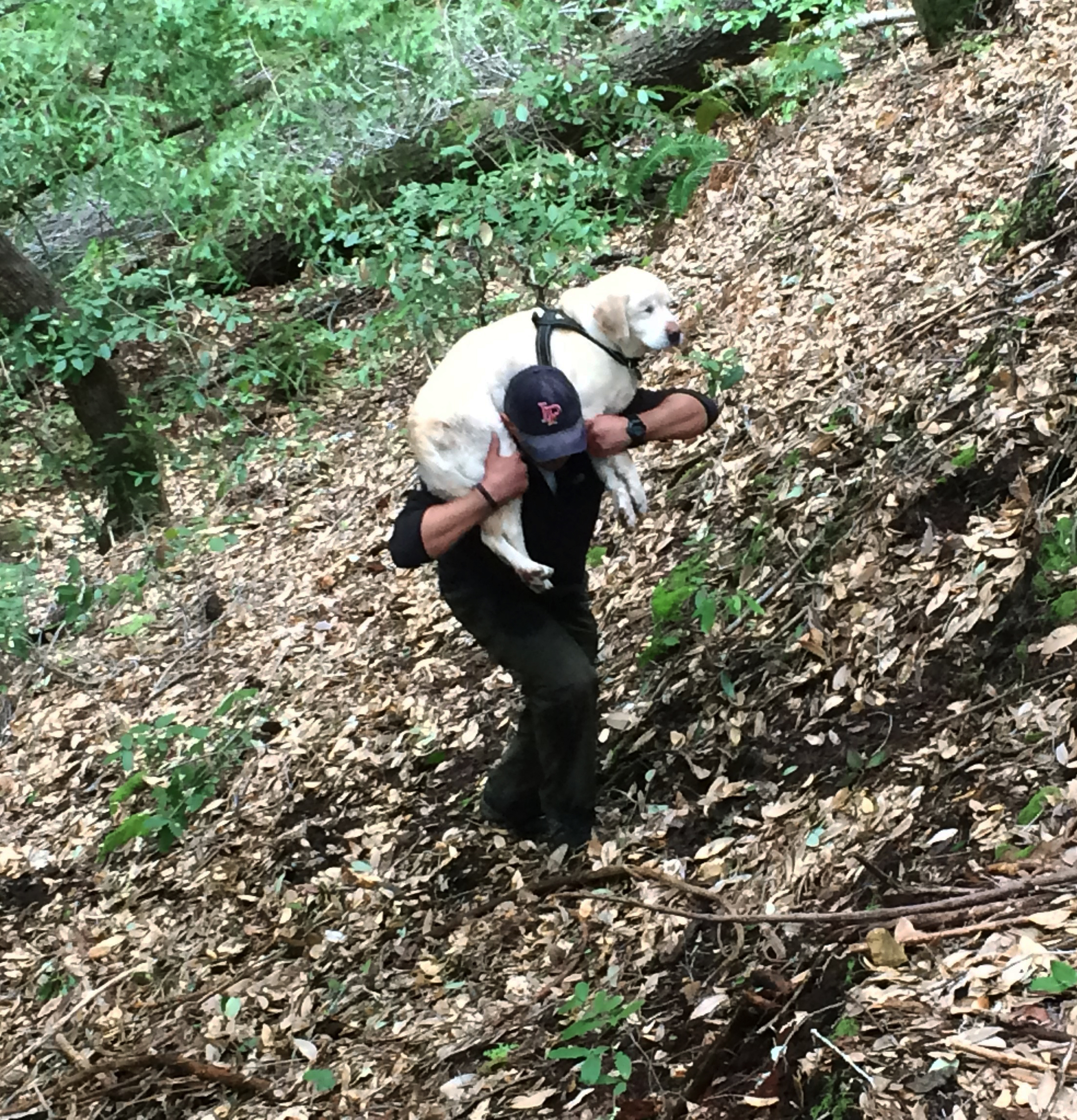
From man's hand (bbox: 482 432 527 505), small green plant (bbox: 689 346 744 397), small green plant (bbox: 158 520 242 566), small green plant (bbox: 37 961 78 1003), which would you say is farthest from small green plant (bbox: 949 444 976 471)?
small green plant (bbox: 158 520 242 566)

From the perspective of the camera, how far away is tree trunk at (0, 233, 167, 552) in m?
8.07

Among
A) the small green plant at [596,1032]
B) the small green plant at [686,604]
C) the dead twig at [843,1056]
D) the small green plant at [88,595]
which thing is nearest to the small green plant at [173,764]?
the small green plant at [88,595]

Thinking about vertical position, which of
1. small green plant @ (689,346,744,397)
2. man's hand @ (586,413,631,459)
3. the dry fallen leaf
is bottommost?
the dry fallen leaf

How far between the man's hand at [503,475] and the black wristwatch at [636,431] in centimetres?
33

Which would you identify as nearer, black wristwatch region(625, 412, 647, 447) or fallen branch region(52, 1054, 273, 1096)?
black wristwatch region(625, 412, 647, 447)

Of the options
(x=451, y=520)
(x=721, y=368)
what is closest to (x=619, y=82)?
(x=721, y=368)

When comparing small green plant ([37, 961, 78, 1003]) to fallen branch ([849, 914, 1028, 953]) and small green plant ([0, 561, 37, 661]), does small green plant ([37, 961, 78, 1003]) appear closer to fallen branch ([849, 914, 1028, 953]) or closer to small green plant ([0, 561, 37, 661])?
small green plant ([0, 561, 37, 661])

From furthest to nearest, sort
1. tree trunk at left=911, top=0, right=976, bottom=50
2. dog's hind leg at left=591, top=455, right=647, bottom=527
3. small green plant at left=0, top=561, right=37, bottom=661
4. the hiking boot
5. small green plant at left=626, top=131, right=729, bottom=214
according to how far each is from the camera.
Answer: small green plant at left=626, top=131, right=729, bottom=214, small green plant at left=0, top=561, right=37, bottom=661, tree trunk at left=911, top=0, right=976, bottom=50, the hiking boot, dog's hind leg at left=591, top=455, right=647, bottom=527

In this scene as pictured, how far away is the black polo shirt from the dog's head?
0.27 metres

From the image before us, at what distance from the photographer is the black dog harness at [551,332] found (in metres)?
3.18

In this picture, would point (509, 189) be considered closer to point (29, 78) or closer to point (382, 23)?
point (382, 23)

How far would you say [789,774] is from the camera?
3.66m

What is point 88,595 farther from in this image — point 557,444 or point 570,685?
point 557,444

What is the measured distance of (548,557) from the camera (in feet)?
11.7
